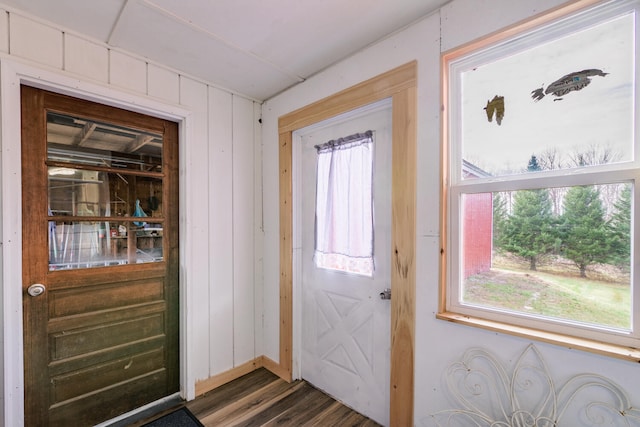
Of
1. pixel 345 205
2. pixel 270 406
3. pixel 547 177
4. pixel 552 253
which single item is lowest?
pixel 270 406

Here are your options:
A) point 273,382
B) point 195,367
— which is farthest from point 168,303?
point 273,382

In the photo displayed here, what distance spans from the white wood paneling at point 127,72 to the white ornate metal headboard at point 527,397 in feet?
8.62

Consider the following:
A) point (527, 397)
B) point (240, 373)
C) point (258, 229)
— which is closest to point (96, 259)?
point (258, 229)

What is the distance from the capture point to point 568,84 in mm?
1212

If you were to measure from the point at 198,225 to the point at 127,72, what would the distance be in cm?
115

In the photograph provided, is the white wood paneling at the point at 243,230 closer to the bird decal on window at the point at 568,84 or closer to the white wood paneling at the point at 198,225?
the white wood paneling at the point at 198,225

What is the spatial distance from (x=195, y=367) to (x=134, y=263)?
0.94 m

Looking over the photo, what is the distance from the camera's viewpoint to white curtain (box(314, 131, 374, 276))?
1955 mm

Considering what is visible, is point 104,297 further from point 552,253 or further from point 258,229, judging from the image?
point 552,253

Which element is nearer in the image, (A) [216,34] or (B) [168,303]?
(A) [216,34]

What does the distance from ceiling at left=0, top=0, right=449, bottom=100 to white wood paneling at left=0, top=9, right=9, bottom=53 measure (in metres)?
0.06

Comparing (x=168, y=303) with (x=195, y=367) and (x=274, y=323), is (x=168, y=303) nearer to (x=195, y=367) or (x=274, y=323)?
(x=195, y=367)

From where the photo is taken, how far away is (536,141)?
4.24 feet

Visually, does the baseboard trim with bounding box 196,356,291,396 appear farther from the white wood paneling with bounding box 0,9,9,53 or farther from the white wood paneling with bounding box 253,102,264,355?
the white wood paneling with bounding box 0,9,9,53
